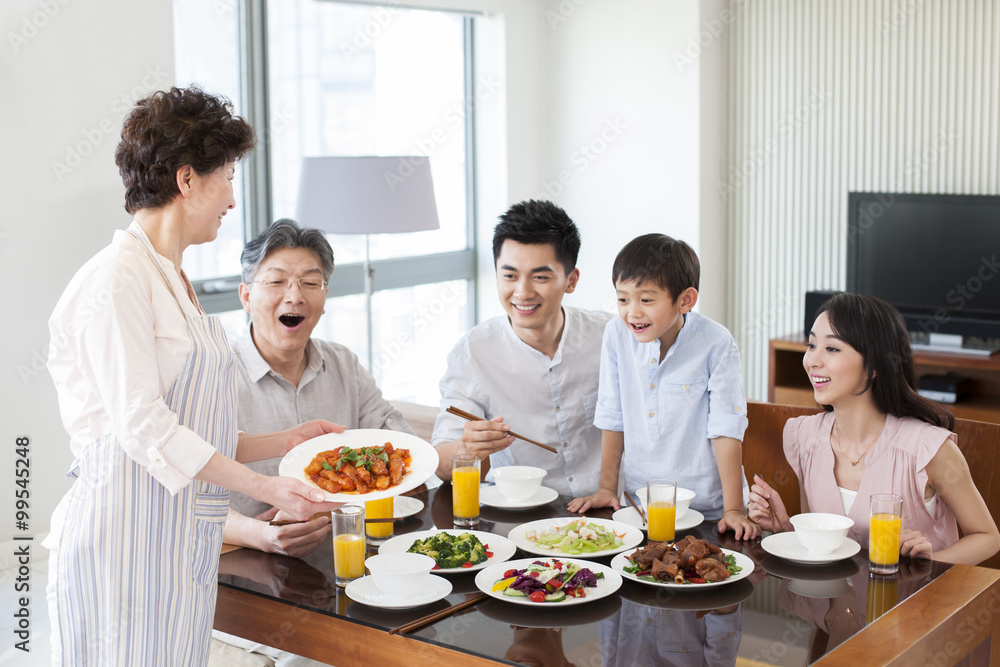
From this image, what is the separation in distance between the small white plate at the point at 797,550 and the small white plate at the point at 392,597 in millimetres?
619

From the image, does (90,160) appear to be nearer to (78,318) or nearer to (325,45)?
(325,45)

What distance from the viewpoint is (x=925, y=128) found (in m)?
4.71

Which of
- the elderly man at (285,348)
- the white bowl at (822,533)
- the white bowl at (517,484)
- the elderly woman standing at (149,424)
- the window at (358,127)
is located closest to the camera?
the elderly woman standing at (149,424)

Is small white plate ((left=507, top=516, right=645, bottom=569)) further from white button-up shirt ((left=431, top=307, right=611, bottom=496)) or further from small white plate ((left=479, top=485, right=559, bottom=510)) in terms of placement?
white button-up shirt ((left=431, top=307, right=611, bottom=496))

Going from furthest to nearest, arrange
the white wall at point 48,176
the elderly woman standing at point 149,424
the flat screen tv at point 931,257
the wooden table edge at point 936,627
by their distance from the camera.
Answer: the flat screen tv at point 931,257 → the white wall at point 48,176 → the elderly woman standing at point 149,424 → the wooden table edge at point 936,627

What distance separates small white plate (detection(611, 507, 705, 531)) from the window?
268 centimetres

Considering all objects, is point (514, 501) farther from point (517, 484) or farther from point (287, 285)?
point (287, 285)

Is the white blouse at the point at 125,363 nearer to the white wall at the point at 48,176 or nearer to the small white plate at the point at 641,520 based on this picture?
the small white plate at the point at 641,520

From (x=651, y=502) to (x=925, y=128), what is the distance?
365 cm

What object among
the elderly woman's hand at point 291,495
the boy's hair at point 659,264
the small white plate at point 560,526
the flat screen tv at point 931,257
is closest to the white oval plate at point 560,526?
the small white plate at point 560,526

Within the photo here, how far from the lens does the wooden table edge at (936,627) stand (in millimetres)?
1418

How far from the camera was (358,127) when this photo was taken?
492 cm

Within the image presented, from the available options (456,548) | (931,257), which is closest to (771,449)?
(456,548)

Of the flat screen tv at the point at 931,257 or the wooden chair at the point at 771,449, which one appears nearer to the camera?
the wooden chair at the point at 771,449
